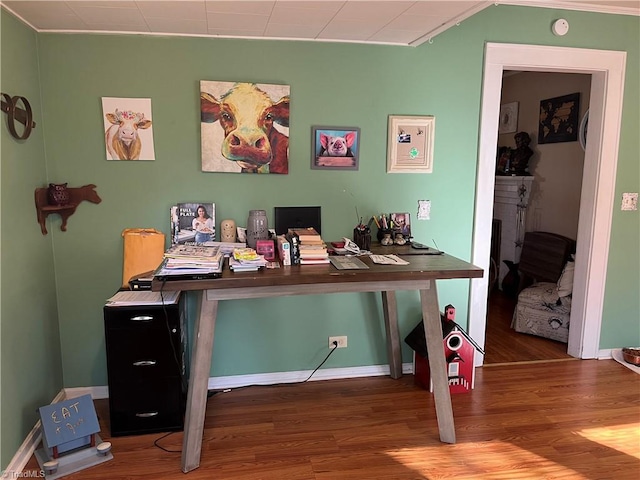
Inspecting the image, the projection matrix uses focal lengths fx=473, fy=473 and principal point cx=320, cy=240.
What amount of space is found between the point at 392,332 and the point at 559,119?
2.70m

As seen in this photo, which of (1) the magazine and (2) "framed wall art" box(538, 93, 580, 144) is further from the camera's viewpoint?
(2) "framed wall art" box(538, 93, 580, 144)

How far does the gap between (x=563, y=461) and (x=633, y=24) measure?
8.78 ft

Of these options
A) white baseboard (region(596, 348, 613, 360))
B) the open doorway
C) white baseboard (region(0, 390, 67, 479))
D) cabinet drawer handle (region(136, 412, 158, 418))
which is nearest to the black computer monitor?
cabinet drawer handle (region(136, 412, 158, 418))

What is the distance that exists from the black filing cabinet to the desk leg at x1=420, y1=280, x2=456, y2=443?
1.22 metres

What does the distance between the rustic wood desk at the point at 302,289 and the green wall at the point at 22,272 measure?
741 mm

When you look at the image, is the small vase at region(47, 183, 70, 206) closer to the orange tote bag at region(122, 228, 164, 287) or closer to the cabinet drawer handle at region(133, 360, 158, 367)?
the orange tote bag at region(122, 228, 164, 287)

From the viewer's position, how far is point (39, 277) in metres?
2.38

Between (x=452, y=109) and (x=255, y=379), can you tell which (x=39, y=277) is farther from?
(x=452, y=109)

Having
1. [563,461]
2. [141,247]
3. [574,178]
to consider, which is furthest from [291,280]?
[574,178]

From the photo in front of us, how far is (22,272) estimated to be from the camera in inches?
86.0

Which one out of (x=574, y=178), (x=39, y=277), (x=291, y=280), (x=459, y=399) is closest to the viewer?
(x=291, y=280)

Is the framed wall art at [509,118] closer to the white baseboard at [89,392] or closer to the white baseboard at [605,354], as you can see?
the white baseboard at [605,354]

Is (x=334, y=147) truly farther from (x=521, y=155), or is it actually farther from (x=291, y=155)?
(x=521, y=155)

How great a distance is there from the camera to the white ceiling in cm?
207
